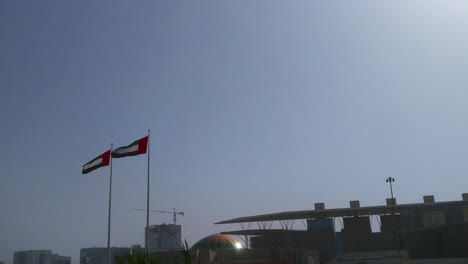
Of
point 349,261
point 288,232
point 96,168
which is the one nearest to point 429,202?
point 349,261

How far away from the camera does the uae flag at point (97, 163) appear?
3638 cm

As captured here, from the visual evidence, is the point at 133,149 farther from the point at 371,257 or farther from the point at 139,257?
the point at 371,257

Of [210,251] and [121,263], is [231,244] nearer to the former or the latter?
[210,251]

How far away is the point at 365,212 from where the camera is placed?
118 metres

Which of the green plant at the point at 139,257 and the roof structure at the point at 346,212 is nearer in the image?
the green plant at the point at 139,257

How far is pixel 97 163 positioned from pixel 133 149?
17.5ft

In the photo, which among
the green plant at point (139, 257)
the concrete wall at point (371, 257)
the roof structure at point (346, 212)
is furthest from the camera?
the roof structure at point (346, 212)

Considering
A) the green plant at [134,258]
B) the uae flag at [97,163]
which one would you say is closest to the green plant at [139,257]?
the green plant at [134,258]

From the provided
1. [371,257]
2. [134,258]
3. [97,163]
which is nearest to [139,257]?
[134,258]

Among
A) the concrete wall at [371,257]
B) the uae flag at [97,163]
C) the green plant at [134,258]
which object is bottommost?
the concrete wall at [371,257]

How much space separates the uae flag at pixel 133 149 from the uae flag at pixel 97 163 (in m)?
1.57

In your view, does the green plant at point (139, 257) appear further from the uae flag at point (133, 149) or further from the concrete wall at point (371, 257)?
the concrete wall at point (371, 257)

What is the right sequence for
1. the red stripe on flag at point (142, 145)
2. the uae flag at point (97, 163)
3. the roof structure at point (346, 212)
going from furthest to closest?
the roof structure at point (346, 212) → the uae flag at point (97, 163) → the red stripe on flag at point (142, 145)

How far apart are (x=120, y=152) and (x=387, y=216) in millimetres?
106409
